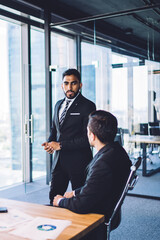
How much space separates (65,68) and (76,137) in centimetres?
286

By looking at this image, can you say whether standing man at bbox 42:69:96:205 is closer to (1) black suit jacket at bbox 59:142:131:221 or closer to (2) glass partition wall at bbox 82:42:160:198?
(1) black suit jacket at bbox 59:142:131:221

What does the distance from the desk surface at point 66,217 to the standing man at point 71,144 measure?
925 mm

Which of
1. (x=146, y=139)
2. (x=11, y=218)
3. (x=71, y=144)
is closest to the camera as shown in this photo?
(x=11, y=218)

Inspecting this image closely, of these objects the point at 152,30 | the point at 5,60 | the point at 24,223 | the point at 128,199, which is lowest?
the point at 128,199

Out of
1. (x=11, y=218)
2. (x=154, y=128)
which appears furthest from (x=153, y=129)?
(x=11, y=218)

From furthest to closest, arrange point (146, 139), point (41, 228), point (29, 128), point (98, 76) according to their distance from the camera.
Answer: point (98, 76) → point (29, 128) → point (146, 139) → point (41, 228)

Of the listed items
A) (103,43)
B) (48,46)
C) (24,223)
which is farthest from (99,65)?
(24,223)

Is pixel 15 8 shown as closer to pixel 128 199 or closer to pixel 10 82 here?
pixel 10 82

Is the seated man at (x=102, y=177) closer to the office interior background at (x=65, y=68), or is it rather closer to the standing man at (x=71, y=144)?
the standing man at (x=71, y=144)

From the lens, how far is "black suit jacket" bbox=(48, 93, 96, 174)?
279 centimetres

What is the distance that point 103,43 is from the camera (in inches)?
224

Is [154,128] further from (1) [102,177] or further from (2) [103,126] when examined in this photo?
(1) [102,177]

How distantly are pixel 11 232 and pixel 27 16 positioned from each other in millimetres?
4731

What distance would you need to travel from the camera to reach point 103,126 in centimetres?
186
